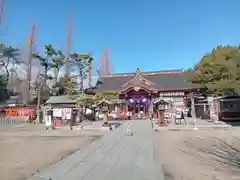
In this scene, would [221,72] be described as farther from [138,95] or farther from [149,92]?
[138,95]

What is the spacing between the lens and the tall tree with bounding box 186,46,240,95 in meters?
16.4

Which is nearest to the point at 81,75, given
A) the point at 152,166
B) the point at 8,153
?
the point at 8,153

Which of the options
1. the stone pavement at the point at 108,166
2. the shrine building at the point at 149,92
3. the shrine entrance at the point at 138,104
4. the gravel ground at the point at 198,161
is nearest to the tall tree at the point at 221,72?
the shrine building at the point at 149,92

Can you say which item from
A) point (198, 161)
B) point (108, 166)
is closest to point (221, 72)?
point (198, 161)

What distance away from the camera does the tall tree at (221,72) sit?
16.4 metres

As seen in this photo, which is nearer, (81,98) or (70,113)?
(70,113)

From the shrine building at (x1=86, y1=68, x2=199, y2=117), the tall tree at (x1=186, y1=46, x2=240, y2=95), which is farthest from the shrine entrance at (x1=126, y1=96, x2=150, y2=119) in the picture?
the tall tree at (x1=186, y1=46, x2=240, y2=95)

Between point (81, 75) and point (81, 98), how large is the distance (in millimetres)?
9222

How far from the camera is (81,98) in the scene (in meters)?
23.9

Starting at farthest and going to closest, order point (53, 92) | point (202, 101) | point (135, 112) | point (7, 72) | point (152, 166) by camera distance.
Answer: point (7, 72) → point (53, 92) → point (135, 112) → point (202, 101) → point (152, 166)

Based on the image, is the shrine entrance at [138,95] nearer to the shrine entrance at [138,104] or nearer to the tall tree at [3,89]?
the shrine entrance at [138,104]

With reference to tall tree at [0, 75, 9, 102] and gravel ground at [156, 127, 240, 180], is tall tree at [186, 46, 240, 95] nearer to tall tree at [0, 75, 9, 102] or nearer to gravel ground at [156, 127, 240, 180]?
gravel ground at [156, 127, 240, 180]

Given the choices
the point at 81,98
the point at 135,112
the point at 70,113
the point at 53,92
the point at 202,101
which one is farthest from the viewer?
the point at 53,92

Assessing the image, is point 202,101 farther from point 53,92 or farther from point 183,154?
point 53,92
